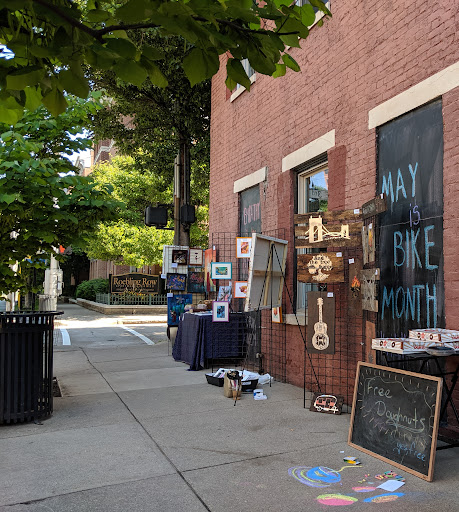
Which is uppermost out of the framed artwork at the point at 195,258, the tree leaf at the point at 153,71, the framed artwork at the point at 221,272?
the tree leaf at the point at 153,71

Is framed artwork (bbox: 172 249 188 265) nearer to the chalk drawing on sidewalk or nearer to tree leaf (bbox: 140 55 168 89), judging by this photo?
the chalk drawing on sidewalk

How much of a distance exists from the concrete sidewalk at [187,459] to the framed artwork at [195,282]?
490cm

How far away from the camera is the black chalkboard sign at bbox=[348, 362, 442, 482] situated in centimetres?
389

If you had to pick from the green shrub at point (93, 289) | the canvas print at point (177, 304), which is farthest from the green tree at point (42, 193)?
the green shrub at point (93, 289)

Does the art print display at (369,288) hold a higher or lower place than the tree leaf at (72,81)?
lower

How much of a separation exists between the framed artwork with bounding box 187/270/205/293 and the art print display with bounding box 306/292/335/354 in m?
5.85

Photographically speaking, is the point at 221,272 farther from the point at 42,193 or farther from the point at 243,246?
the point at 42,193

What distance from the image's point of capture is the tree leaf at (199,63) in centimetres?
243

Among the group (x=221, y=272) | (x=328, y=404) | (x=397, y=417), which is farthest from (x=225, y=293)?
(x=397, y=417)

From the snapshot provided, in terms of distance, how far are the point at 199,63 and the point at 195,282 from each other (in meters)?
9.58

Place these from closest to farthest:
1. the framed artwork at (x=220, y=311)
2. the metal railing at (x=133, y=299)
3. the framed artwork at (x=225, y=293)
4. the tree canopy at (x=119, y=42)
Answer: the tree canopy at (x=119, y=42) < the framed artwork at (x=220, y=311) < the framed artwork at (x=225, y=293) < the metal railing at (x=133, y=299)

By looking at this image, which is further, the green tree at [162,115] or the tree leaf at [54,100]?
the green tree at [162,115]

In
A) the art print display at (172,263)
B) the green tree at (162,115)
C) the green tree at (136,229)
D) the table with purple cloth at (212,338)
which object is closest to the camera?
the table with purple cloth at (212,338)

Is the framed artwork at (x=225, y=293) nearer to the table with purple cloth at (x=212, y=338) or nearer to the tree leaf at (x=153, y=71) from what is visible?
the table with purple cloth at (x=212, y=338)
